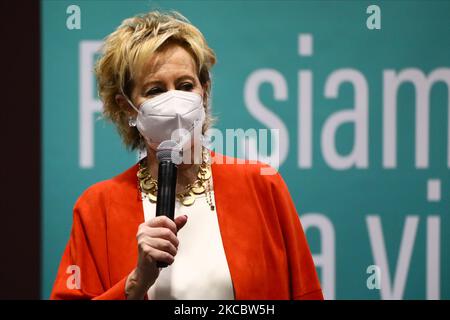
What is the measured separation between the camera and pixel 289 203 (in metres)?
1.69

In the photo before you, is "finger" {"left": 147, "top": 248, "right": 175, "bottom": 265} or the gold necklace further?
the gold necklace

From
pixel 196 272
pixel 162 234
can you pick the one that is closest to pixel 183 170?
pixel 196 272

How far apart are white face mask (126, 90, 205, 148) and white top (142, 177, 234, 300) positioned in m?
0.25

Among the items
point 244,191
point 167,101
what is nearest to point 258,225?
point 244,191

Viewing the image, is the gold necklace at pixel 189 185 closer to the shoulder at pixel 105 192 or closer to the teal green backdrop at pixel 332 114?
the shoulder at pixel 105 192

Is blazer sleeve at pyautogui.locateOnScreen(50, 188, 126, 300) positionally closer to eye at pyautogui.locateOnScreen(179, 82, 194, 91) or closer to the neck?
the neck

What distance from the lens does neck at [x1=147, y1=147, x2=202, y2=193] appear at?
66.1 inches

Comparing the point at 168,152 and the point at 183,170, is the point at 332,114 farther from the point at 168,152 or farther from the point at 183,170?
the point at 168,152

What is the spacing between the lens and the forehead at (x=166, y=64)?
5.24 ft
